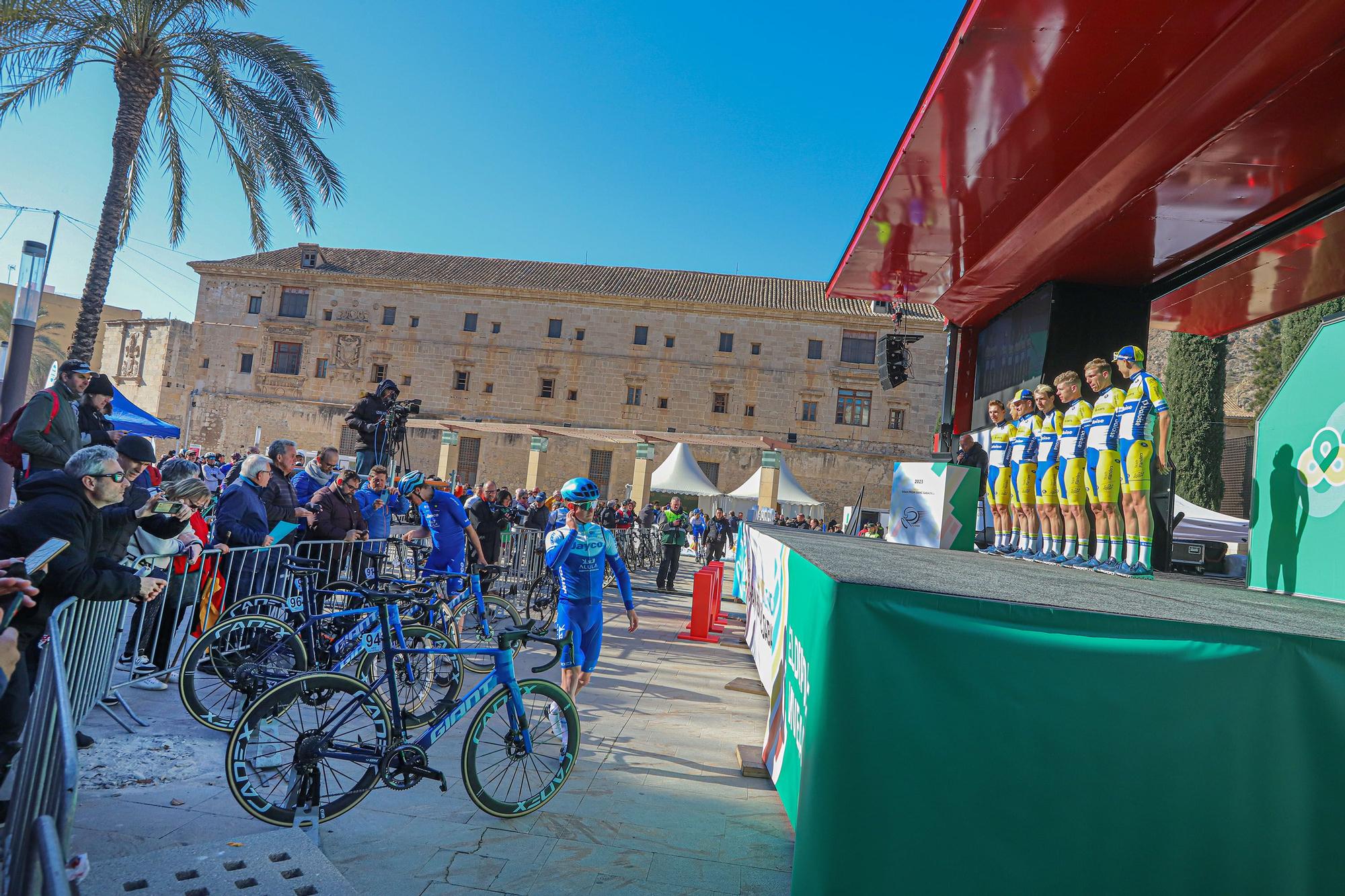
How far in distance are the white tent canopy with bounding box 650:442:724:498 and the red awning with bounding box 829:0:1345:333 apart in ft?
50.5

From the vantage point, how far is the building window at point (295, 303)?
4725cm

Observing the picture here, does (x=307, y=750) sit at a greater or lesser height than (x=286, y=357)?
lesser

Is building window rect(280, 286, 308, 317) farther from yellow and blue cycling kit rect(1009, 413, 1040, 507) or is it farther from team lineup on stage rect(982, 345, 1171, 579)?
yellow and blue cycling kit rect(1009, 413, 1040, 507)

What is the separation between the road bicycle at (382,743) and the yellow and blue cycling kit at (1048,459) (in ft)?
16.9

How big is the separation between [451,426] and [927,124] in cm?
3080

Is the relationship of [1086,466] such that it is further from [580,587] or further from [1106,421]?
[580,587]

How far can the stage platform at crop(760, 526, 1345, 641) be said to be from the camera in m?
2.91

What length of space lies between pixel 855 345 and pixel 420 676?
1641 inches

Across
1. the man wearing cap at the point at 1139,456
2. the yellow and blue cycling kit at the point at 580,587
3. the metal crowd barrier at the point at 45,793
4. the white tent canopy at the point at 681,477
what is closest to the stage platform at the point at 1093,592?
the man wearing cap at the point at 1139,456

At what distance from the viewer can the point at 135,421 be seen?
1466 centimetres

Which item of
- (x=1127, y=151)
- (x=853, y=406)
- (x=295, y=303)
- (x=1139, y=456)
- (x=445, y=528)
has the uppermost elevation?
(x=295, y=303)

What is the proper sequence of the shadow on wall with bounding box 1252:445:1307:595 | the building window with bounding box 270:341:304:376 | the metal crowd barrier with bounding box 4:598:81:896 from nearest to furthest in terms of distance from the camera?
the metal crowd barrier with bounding box 4:598:81:896, the shadow on wall with bounding box 1252:445:1307:595, the building window with bounding box 270:341:304:376

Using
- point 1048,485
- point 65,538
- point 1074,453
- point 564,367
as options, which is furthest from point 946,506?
Answer: point 564,367

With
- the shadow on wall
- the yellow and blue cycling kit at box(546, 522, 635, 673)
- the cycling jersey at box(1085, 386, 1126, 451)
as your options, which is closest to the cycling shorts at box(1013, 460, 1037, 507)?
the cycling jersey at box(1085, 386, 1126, 451)
